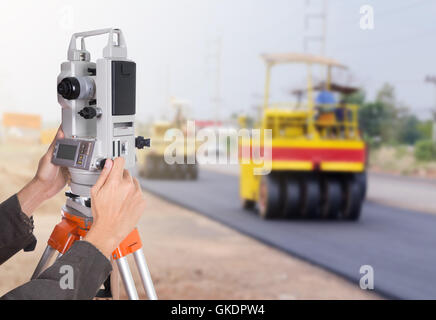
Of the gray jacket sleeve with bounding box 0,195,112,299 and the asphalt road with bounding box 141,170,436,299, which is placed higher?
the gray jacket sleeve with bounding box 0,195,112,299

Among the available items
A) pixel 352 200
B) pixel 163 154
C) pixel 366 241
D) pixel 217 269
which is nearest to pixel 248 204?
pixel 352 200

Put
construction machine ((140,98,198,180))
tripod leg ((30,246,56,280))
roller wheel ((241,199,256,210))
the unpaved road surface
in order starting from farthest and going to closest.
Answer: construction machine ((140,98,198,180)), roller wheel ((241,199,256,210)), the unpaved road surface, tripod leg ((30,246,56,280))

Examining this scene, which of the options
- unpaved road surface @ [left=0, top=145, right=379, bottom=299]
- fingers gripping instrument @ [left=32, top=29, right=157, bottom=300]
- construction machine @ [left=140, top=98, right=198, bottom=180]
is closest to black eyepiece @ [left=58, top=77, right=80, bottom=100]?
fingers gripping instrument @ [left=32, top=29, right=157, bottom=300]

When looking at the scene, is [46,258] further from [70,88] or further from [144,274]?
[70,88]

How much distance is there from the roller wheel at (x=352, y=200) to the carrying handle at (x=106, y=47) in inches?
310

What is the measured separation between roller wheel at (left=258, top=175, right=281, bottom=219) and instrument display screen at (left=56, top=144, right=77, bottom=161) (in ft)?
24.7

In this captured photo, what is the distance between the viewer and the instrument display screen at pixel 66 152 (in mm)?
1843

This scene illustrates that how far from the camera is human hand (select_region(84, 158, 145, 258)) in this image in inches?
59.0

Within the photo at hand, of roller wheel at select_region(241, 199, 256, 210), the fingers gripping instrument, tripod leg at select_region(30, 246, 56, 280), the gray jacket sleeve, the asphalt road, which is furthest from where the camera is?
roller wheel at select_region(241, 199, 256, 210)

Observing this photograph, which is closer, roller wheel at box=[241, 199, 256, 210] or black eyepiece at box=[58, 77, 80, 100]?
black eyepiece at box=[58, 77, 80, 100]

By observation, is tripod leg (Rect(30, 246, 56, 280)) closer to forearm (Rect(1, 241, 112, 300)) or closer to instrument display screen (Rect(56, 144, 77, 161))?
instrument display screen (Rect(56, 144, 77, 161))
